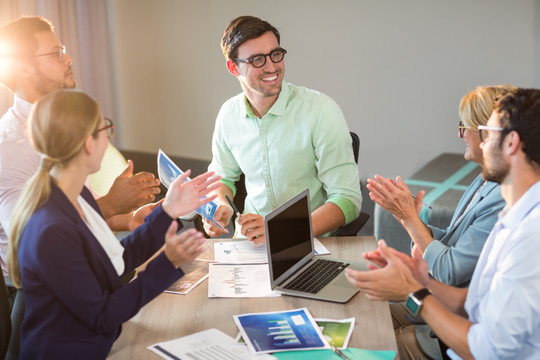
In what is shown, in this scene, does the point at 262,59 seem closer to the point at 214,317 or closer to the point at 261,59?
the point at 261,59

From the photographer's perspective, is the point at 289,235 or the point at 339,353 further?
the point at 289,235

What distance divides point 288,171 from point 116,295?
132 cm

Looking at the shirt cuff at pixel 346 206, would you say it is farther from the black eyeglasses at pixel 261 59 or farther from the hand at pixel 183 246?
the hand at pixel 183 246

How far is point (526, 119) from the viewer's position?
1.60 metres

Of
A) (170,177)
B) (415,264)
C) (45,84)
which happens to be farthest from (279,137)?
(415,264)

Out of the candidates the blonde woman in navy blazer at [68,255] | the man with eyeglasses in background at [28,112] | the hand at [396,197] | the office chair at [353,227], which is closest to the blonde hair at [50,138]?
the blonde woman in navy blazer at [68,255]

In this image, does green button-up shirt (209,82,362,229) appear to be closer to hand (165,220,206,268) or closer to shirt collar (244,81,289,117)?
shirt collar (244,81,289,117)

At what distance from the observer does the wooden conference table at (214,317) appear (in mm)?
1678

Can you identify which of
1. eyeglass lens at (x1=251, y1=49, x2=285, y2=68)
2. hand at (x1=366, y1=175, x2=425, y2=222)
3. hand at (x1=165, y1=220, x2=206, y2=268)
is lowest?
hand at (x1=366, y1=175, x2=425, y2=222)

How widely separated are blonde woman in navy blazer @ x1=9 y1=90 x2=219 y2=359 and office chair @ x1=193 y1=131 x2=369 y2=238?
1.15 metres

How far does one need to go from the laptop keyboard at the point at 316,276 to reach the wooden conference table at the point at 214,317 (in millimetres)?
59

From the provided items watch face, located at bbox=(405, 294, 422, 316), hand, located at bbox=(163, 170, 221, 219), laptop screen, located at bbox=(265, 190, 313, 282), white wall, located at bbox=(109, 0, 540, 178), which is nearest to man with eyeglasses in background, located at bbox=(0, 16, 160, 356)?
hand, located at bbox=(163, 170, 221, 219)

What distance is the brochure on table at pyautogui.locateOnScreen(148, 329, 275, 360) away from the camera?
5.24 ft

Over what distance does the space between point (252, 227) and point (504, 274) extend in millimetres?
1048
